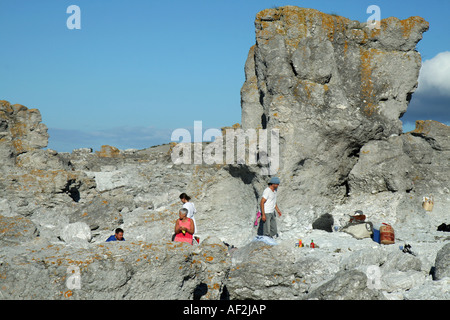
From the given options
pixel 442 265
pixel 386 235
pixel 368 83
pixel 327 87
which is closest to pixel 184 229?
pixel 442 265

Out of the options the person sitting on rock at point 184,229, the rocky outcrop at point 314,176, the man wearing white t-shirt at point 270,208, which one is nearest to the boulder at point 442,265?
the rocky outcrop at point 314,176

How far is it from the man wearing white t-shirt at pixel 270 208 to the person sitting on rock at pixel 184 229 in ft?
9.39

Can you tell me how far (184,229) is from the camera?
434 inches

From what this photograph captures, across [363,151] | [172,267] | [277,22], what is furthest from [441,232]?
[172,267]

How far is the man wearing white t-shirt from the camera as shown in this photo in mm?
13562

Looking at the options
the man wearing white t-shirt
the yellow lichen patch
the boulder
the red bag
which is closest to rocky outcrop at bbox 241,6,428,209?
the yellow lichen patch

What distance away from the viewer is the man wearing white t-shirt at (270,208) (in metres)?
13.6

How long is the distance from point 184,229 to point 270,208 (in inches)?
135

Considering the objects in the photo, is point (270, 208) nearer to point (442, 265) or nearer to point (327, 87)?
point (327, 87)

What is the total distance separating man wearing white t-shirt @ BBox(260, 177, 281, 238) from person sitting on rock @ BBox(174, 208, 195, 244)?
2861 millimetres

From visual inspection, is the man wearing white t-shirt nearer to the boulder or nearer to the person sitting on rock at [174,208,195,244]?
the person sitting on rock at [174,208,195,244]

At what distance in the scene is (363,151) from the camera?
1605 centimetres

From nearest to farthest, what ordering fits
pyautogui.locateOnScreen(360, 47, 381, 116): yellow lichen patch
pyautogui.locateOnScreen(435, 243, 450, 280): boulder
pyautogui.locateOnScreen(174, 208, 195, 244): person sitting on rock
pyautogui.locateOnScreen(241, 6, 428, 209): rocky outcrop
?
pyautogui.locateOnScreen(435, 243, 450, 280): boulder
pyautogui.locateOnScreen(174, 208, 195, 244): person sitting on rock
pyautogui.locateOnScreen(241, 6, 428, 209): rocky outcrop
pyautogui.locateOnScreen(360, 47, 381, 116): yellow lichen patch

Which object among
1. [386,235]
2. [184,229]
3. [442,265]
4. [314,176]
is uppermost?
[314,176]
